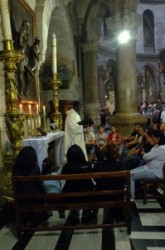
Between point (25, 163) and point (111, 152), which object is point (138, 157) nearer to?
point (111, 152)

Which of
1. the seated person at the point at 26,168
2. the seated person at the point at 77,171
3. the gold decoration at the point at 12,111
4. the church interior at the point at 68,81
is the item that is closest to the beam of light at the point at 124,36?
the church interior at the point at 68,81

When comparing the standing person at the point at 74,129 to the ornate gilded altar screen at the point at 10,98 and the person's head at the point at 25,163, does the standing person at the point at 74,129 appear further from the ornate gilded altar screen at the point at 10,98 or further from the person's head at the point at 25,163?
the person's head at the point at 25,163

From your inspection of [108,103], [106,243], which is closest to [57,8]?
[106,243]

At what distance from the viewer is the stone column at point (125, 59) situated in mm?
11625

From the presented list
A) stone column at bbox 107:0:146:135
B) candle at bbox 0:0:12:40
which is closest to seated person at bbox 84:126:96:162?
stone column at bbox 107:0:146:135

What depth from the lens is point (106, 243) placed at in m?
3.67

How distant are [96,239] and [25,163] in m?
1.19

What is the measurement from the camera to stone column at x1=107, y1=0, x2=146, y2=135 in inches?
458

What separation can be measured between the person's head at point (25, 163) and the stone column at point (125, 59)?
757 centimetres

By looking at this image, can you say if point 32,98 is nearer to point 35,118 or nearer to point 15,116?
point 35,118

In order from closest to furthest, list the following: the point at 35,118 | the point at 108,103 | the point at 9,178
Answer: the point at 9,178, the point at 35,118, the point at 108,103

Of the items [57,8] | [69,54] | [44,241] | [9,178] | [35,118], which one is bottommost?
[44,241]

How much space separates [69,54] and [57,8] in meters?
2.54

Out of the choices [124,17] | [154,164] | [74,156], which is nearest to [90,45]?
[124,17]
